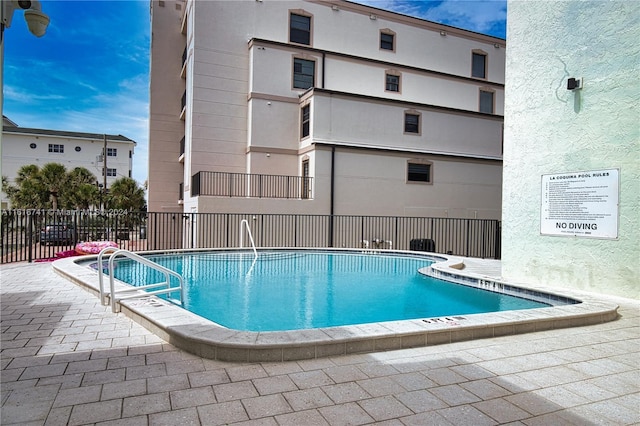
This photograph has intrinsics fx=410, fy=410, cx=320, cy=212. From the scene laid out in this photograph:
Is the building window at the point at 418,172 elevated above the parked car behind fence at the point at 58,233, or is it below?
above

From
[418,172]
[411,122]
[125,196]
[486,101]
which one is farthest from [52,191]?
[486,101]

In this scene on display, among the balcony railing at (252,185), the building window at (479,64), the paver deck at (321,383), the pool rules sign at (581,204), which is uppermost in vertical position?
the building window at (479,64)

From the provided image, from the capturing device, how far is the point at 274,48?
57.4 feet

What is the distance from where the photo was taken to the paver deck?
2479mm

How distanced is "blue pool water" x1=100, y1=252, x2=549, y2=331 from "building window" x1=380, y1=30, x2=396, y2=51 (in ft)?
41.6

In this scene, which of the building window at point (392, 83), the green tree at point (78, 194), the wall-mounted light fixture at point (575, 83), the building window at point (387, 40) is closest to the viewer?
the wall-mounted light fixture at point (575, 83)

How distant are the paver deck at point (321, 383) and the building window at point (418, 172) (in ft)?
45.5

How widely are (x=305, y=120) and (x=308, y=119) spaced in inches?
12.9

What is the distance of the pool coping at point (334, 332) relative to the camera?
337cm

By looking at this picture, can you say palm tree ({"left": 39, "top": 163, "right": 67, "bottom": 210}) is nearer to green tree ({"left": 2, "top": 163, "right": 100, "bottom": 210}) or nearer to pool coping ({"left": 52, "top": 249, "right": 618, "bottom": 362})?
green tree ({"left": 2, "top": 163, "right": 100, "bottom": 210})

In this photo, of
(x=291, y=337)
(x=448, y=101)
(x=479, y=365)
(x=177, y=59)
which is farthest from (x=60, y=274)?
(x=448, y=101)

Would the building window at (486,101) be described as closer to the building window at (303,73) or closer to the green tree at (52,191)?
the building window at (303,73)

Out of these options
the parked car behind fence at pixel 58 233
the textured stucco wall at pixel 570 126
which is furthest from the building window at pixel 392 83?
the parked car behind fence at pixel 58 233

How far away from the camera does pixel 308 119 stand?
17078mm
